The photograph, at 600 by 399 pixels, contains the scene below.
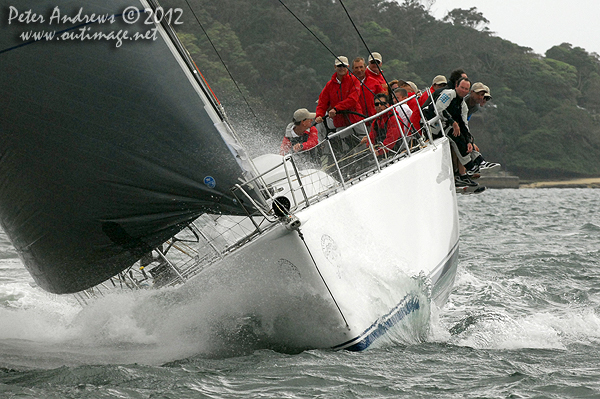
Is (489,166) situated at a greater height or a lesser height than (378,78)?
lesser

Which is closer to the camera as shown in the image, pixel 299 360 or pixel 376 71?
pixel 299 360

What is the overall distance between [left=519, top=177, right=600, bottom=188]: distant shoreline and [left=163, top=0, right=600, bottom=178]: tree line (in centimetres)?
83

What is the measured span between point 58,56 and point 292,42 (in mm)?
50710

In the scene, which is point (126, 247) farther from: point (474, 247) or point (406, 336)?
point (474, 247)

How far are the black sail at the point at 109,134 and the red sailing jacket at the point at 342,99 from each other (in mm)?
2392

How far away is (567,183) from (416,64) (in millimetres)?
15411

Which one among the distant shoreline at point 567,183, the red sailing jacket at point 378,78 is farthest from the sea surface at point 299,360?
the distant shoreline at point 567,183

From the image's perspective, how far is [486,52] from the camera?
2566 inches

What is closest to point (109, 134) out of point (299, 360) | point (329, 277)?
point (329, 277)

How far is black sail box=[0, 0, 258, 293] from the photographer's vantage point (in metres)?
4.35

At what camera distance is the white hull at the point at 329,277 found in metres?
4.34

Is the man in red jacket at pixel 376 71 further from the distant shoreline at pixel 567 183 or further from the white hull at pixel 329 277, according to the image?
the distant shoreline at pixel 567 183

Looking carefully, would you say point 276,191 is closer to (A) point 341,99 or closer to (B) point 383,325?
(B) point 383,325

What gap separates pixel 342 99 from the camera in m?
7.01
